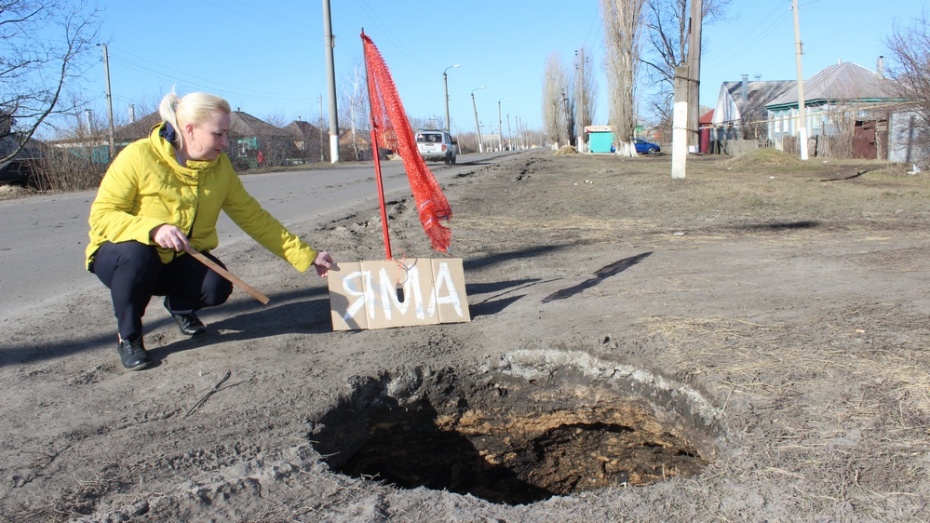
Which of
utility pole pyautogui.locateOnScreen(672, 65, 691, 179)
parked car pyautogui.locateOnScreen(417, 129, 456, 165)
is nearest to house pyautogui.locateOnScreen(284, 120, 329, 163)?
parked car pyautogui.locateOnScreen(417, 129, 456, 165)

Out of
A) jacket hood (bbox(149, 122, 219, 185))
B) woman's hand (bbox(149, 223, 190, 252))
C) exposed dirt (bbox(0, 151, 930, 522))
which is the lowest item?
exposed dirt (bbox(0, 151, 930, 522))

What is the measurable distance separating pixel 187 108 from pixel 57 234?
6819 mm

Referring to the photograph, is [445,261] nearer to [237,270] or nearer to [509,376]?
[509,376]

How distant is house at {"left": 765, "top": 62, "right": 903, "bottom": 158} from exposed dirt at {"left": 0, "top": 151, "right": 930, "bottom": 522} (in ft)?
54.8

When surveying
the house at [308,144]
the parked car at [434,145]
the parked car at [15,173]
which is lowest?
the parked car at [15,173]

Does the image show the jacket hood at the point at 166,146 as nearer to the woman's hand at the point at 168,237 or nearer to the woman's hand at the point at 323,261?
the woman's hand at the point at 168,237

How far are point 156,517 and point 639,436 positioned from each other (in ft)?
7.22

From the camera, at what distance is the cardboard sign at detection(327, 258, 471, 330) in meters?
4.03

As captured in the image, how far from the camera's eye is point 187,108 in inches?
132

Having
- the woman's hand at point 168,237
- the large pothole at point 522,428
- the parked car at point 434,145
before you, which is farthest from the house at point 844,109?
the woman's hand at point 168,237

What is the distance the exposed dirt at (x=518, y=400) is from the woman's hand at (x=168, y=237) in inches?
24.1

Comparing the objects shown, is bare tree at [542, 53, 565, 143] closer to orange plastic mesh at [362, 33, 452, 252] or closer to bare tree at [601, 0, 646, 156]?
bare tree at [601, 0, 646, 156]

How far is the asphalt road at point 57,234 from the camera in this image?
5415 mm

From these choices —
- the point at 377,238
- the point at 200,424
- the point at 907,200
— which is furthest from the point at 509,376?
the point at 907,200
